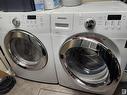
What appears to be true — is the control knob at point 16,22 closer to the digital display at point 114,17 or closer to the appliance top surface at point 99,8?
the appliance top surface at point 99,8

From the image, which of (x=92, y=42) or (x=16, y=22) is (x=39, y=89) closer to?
(x=16, y=22)

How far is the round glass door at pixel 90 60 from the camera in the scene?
992mm

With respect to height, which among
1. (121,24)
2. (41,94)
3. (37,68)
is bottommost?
(41,94)

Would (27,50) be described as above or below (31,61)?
above

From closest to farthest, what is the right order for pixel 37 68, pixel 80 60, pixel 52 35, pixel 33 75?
pixel 52 35 < pixel 80 60 < pixel 37 68 < pixel 33 75

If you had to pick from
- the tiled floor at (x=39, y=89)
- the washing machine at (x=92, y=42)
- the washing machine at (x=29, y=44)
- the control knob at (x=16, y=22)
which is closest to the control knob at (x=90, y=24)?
the washing machine at (x=92, y=42)

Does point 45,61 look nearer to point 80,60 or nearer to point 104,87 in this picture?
point 80,60

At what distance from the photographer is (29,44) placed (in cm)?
136

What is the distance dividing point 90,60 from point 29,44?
23.6 inches

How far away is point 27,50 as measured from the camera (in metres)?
1.45

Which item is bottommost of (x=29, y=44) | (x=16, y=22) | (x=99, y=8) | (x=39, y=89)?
(x=39, y=89)

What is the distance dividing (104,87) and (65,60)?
15.8 inches

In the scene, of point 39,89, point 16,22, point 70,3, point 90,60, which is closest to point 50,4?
point 70,3

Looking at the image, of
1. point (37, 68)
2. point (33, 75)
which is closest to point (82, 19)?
point (37, 68)
